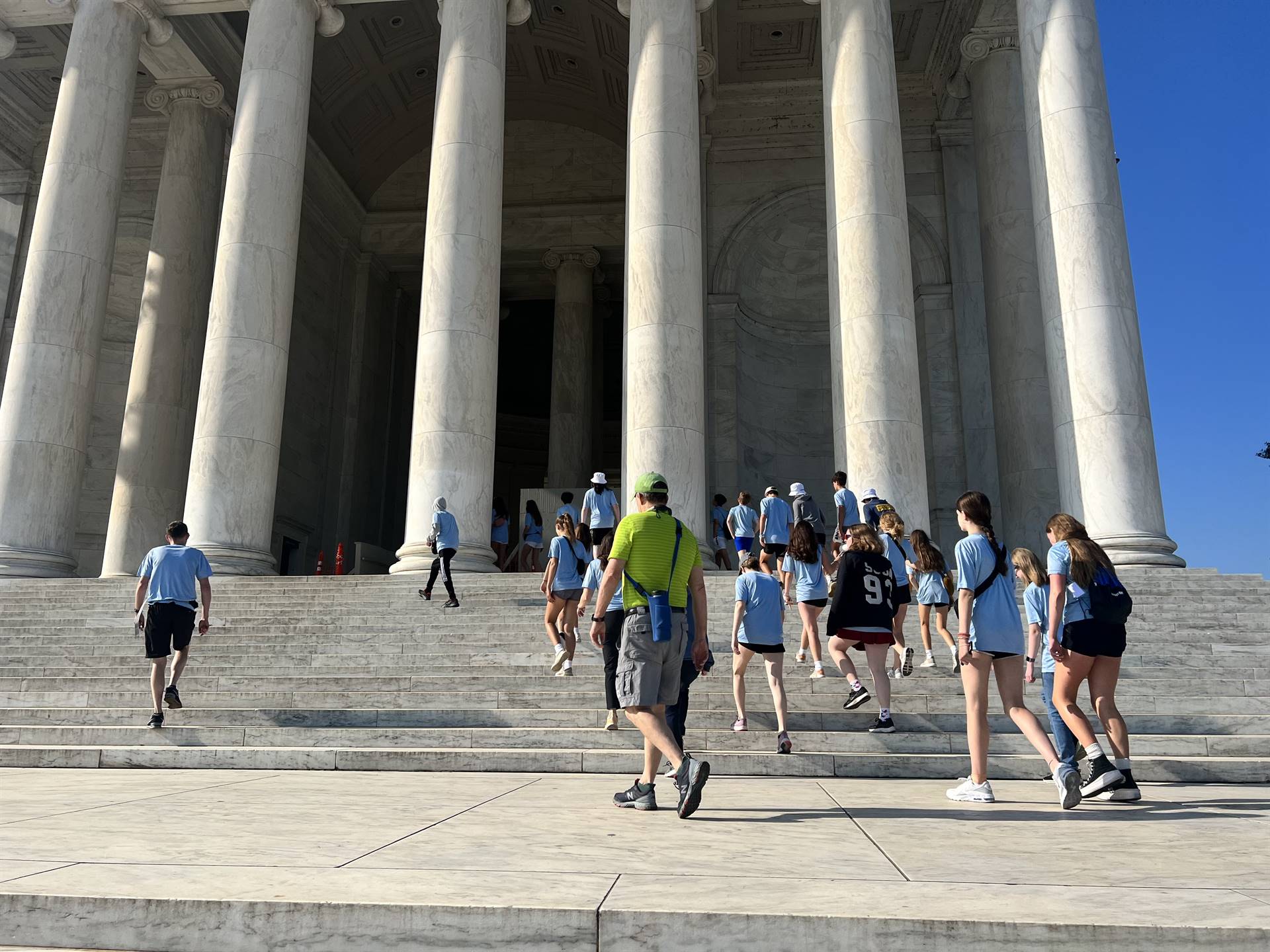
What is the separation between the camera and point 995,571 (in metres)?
9.99

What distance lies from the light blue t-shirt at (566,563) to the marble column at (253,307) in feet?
38.7

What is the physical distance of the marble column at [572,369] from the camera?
148 feet

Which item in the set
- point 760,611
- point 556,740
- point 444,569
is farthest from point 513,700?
point 444,569

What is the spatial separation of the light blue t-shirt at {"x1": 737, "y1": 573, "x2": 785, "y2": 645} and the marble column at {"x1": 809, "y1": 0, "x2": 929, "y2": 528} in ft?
38.4

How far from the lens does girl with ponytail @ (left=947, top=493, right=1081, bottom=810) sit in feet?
30.8

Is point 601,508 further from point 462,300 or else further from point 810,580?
point 810,580

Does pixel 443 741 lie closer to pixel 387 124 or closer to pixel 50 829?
pixel 50 829

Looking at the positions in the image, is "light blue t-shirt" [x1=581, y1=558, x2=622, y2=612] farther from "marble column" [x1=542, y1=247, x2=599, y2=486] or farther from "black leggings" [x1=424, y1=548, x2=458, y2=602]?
"marble column" [x1=542, y1=247, x2=599, y2=486]

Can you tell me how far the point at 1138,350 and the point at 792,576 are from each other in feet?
38.8

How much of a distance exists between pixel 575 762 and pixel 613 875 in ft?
22.2

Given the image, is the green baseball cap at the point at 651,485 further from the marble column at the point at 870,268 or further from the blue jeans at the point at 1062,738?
the marble column at the point at 870,268

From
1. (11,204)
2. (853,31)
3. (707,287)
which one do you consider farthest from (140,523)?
(853,31)

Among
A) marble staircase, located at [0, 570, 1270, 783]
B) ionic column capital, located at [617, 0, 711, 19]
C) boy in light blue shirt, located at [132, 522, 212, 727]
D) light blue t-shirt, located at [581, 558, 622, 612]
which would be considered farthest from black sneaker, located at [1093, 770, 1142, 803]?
ionic column capital, located at [617, 0, 711, 19]

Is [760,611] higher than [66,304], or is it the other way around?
[66,304]
